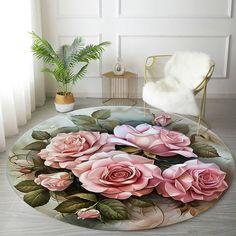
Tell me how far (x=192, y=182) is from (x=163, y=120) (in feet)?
3.36

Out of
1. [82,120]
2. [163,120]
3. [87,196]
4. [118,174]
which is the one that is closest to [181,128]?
[163,120]

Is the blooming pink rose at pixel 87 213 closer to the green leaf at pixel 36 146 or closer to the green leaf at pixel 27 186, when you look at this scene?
the green leaf at pixel 27 186

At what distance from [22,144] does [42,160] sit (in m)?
0.35

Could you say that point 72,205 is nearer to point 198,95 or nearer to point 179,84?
point 179,84

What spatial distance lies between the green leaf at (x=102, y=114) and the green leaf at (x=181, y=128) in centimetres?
65

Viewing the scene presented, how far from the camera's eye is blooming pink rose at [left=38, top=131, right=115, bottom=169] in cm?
266

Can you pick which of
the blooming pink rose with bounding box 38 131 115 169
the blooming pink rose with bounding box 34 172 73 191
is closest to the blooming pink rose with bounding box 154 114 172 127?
the blooming pink rose with bounding box 38 131 115 169

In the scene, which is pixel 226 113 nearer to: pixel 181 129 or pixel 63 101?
pixel 181 129

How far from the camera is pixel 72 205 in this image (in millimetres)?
2219

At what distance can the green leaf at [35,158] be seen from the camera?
8.70ft

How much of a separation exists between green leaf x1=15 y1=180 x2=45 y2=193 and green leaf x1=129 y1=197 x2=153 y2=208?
59 centimetres

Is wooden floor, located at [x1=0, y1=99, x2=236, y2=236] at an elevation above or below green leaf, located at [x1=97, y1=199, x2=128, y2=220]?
below

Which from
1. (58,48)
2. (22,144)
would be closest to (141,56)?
(58,48)

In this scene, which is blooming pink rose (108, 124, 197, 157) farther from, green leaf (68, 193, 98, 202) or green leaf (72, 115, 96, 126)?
green leaf (68, 193, 98, 202)
